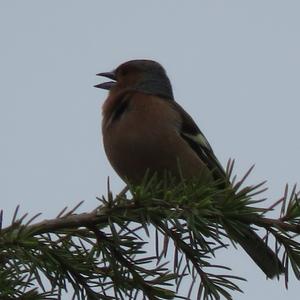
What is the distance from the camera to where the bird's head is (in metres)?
6.04

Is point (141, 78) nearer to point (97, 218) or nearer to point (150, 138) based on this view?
point (150, 138)

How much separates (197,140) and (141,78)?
3.59 ft

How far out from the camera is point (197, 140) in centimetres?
543

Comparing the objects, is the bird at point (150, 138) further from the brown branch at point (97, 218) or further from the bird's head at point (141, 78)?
the brown branch at point (97, 218)

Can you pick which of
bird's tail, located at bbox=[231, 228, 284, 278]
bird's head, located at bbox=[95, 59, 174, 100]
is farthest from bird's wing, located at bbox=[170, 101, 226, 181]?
bird's tail, located at bbox=[231, 228, 284, 278]

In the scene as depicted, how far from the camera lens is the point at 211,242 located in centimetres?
287

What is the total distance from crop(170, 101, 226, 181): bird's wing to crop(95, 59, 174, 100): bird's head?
43 centimetres

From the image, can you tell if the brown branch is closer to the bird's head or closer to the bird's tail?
the bird's tail

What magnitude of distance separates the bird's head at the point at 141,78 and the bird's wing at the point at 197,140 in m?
0.43

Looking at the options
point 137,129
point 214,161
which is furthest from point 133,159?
point 214,161

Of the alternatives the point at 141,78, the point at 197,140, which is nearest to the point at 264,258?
the point at 197,140

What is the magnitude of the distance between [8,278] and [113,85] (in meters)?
3.75

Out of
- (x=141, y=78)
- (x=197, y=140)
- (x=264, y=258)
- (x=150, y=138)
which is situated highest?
(x=141, y=78)

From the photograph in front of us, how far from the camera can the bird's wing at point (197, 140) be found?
535cm
